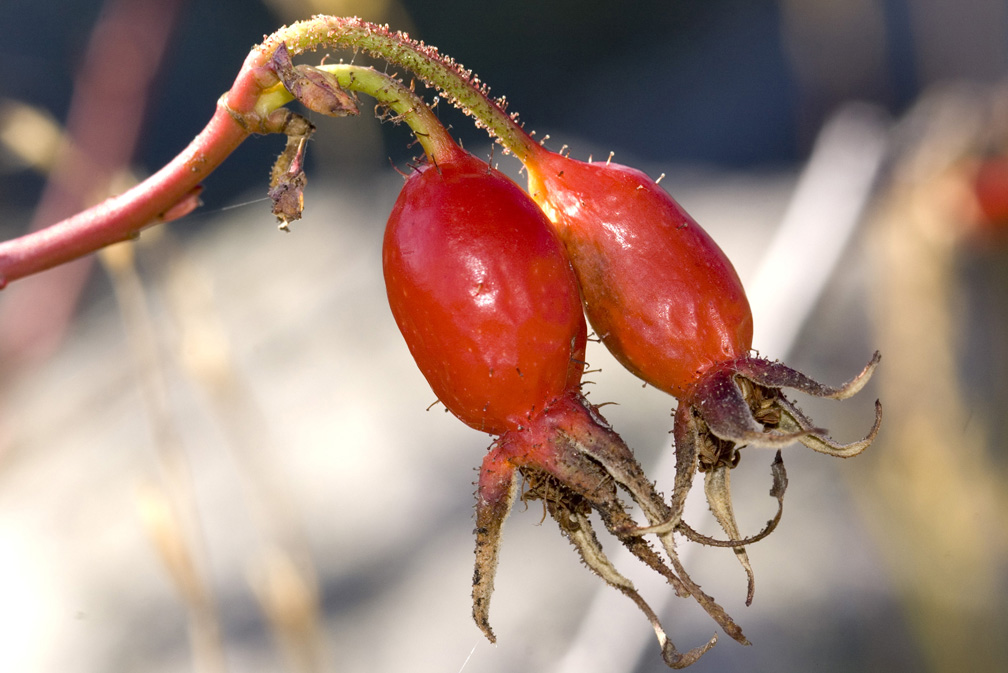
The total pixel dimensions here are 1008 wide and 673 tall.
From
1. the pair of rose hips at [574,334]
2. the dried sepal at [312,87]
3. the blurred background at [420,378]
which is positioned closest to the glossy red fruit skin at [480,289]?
the pair of rose hips at [574,334]

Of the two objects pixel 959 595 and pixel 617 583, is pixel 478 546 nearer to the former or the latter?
pixel 617 583

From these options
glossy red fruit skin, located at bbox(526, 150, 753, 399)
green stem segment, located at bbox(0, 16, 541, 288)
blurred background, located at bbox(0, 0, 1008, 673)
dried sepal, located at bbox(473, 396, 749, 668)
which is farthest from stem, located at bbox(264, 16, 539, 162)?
blurred background, located at bbox(0, 0, 1008, 673)

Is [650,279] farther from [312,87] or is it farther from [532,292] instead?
[312,87]

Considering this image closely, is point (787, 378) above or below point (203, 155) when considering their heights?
below

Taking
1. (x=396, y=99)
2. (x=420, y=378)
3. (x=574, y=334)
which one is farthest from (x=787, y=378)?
(x=420, y=378)

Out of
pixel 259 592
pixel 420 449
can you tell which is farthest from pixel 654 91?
pixel 259 592

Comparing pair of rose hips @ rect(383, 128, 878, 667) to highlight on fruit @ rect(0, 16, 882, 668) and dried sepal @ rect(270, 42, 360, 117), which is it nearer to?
highlight on fruit @ rect(0, 16, 882, 668)

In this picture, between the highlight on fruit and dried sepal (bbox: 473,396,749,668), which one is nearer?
the highlight on fruit
